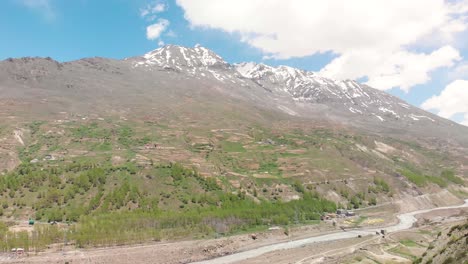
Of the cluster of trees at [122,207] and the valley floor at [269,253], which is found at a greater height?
the cluster of trees at [122,207]

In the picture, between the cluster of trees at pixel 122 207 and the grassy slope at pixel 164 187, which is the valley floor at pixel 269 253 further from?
the grassy slope at pixel 164 187

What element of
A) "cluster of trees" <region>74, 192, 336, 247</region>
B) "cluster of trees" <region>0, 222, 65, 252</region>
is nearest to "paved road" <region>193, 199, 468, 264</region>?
"cluster of trees" <region>74, 192, 336, 247</region>

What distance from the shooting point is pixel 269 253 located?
348 feet

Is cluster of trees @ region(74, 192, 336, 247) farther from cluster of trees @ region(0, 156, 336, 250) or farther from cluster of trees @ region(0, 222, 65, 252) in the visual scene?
cluster of trees @ region(0, 222, 65, 252)

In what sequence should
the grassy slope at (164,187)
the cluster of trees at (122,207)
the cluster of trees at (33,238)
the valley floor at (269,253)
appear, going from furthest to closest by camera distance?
the grassy slope at (164,187) < the cluster of trees at (122,207) < the cluster of trees at (33,238) < the valley floor at (269,253)

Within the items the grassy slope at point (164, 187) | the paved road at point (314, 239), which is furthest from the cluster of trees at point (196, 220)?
the paved road at point (314, 239)

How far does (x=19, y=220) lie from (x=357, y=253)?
94.2 m

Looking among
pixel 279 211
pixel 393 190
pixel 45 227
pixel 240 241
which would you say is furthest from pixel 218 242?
pixel 393 190

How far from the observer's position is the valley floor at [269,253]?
306 feet

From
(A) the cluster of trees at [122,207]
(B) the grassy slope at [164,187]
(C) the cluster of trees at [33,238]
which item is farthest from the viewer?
(B) the grassy slope at [164,187]

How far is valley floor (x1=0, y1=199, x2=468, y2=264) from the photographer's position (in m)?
93.2

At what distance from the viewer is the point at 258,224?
5157 inches

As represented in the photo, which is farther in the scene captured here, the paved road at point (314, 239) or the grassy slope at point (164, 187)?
the grassy slope at point (164, 187)

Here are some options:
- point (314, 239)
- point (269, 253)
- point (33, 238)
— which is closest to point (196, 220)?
point (269, 253)
